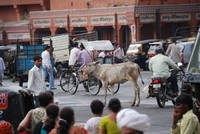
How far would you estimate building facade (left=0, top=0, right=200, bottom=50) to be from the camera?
1766 inches

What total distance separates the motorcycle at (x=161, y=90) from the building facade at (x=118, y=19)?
1018 inches

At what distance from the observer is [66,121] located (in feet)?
21.6

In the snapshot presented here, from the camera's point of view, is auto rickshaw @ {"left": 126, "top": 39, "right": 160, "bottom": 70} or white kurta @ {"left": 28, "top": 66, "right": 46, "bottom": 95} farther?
auto rickshaw @ {"left": 126, "top": 39, "right": 160, "bottom": 70}

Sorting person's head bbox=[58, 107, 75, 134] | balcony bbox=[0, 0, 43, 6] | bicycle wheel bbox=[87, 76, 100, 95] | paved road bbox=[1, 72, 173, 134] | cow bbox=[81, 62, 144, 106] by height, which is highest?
balcony bbox=[0, 0, 43, 6]

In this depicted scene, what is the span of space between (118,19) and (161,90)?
31.6m

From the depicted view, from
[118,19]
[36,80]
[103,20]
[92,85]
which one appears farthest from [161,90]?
[103,20]

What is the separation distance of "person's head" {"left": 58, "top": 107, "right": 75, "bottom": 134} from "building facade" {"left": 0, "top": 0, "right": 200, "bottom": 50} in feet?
115

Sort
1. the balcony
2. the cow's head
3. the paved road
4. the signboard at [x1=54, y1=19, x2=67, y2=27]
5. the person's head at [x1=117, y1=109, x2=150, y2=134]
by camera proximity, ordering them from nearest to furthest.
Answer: the person's head at [x1=117, y1=109, x2=150, y2=134], the paved road, the cow's head, the signboard at [x1=54, y1=19, x2=67, y2=27], the balcony

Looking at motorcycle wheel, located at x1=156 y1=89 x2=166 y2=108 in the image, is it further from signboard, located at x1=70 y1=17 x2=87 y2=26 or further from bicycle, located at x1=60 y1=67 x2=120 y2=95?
signboard, located at x1=70 y1=17 x2=87 y2=26

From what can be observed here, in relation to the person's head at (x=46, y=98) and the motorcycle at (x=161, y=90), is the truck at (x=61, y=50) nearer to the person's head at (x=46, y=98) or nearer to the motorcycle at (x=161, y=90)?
the motorcycle at (x=161, y=90)

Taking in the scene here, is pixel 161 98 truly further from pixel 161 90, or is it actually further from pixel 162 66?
pixel 162 66

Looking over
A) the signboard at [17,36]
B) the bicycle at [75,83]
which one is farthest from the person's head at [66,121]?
the signboard at [17,36]

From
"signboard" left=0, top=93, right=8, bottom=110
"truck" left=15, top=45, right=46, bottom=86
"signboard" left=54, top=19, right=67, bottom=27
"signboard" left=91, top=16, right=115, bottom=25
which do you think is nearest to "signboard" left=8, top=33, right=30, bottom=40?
"signboard" left=54, top=19, right=67, bottom=27

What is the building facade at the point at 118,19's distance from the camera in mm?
44844
